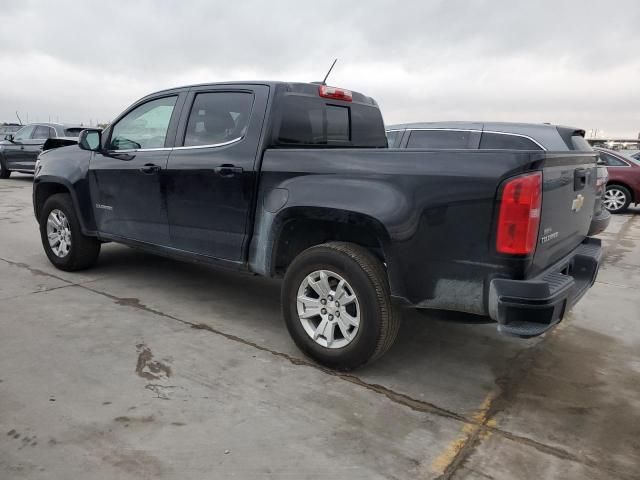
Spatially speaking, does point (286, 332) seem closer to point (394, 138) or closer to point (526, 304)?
point (526, 304)

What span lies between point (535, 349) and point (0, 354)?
12.4 feet

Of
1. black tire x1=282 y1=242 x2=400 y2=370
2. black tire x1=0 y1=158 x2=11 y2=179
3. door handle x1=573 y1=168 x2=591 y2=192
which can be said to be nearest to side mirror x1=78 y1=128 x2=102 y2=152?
black tire x1=282 y1=242 x2=400 y2=370

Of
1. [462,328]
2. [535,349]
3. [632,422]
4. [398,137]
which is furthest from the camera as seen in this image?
[398,137]

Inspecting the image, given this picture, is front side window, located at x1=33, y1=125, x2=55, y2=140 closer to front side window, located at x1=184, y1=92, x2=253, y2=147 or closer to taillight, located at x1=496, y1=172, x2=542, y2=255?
front side window, located at x1=184, y1=92, x2=253, y2=147

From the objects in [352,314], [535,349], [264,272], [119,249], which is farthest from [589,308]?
[119,249]

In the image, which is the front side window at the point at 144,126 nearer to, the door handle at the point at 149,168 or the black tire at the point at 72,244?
the door handle at the point at 149,168

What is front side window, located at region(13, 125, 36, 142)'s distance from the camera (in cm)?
1462

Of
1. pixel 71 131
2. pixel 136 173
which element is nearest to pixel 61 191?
pixel 136 173

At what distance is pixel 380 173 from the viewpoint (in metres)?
3.04

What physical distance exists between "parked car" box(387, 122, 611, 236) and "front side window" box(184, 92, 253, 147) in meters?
3.59

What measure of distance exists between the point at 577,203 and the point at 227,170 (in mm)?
2399

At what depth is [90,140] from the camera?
5008 millimetres

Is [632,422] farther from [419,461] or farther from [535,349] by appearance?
[419,461]

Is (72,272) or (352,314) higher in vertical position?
(352,314)
